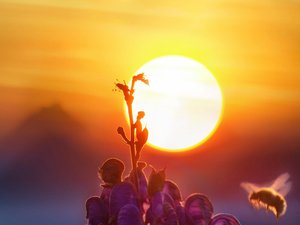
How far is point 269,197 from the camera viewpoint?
26.0 feet

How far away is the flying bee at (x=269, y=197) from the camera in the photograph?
767cm

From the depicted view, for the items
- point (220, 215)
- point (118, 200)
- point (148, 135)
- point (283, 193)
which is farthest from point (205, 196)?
point (148, 135)

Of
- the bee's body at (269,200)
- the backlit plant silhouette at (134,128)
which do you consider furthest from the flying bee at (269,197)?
the backlit plant silhouette at (134,128)

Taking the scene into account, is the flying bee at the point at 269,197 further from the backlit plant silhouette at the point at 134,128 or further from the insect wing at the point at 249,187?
the backlit plant silhouette at the point at 134,128

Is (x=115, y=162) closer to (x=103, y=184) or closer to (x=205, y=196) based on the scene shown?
(x=103, y=184)

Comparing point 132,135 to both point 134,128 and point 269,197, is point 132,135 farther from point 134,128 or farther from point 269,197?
point 269,197

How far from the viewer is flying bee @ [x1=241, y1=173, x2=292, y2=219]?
7672 millimetres

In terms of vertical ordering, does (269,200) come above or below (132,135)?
below

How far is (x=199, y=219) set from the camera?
26.9ft

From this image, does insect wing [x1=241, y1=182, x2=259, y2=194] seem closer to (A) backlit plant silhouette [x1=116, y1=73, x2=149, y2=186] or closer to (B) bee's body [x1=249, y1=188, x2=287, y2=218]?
(B) bee's body [x1=249, y1=188, x2=287, y2=218]

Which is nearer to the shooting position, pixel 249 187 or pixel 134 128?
pixel 134 128

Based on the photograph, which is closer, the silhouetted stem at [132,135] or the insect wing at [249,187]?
the silhouetted stem at [132,135]

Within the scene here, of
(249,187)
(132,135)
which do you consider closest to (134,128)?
(132,135)

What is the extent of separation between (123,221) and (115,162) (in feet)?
4.62
